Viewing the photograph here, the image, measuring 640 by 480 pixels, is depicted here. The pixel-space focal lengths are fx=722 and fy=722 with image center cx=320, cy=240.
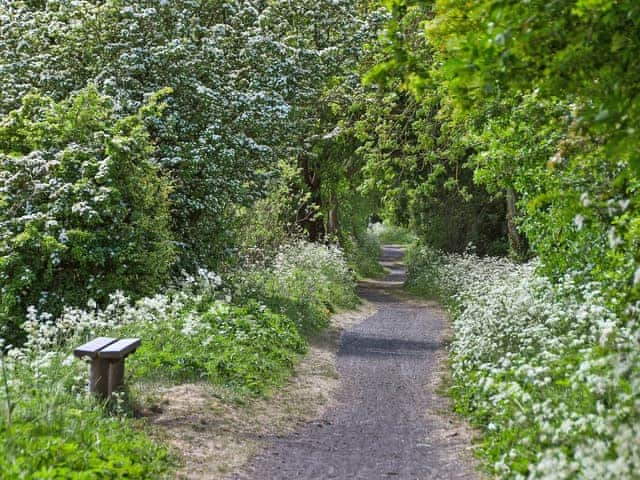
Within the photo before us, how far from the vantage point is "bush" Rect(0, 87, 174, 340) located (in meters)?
11.2

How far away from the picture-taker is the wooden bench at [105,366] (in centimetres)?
676

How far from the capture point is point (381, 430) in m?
8.04

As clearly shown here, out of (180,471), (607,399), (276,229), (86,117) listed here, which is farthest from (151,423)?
(276,229)

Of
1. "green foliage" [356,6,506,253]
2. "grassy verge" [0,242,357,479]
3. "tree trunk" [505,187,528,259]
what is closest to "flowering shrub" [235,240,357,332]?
"grassy verge" [0,242,357,479]

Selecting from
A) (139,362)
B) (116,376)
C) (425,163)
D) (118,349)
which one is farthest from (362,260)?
(118,349)

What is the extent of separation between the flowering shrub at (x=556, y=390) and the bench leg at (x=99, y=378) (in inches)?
138

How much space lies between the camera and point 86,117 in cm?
1217

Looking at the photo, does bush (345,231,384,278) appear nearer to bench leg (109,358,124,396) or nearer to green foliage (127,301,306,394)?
green foliage (127,301,306,394)

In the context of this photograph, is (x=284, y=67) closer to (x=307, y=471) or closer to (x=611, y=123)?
(x=307, y=471)

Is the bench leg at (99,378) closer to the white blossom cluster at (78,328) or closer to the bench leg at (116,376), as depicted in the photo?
the bench leg at (116,376)

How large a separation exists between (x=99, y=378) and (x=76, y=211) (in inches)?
191

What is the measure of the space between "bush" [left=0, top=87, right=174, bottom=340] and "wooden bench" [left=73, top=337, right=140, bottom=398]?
14.6 ft

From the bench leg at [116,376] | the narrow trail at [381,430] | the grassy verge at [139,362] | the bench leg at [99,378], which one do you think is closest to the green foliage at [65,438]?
the grassy verge at [139,362]

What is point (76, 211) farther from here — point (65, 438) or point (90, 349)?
point (65, 438)
